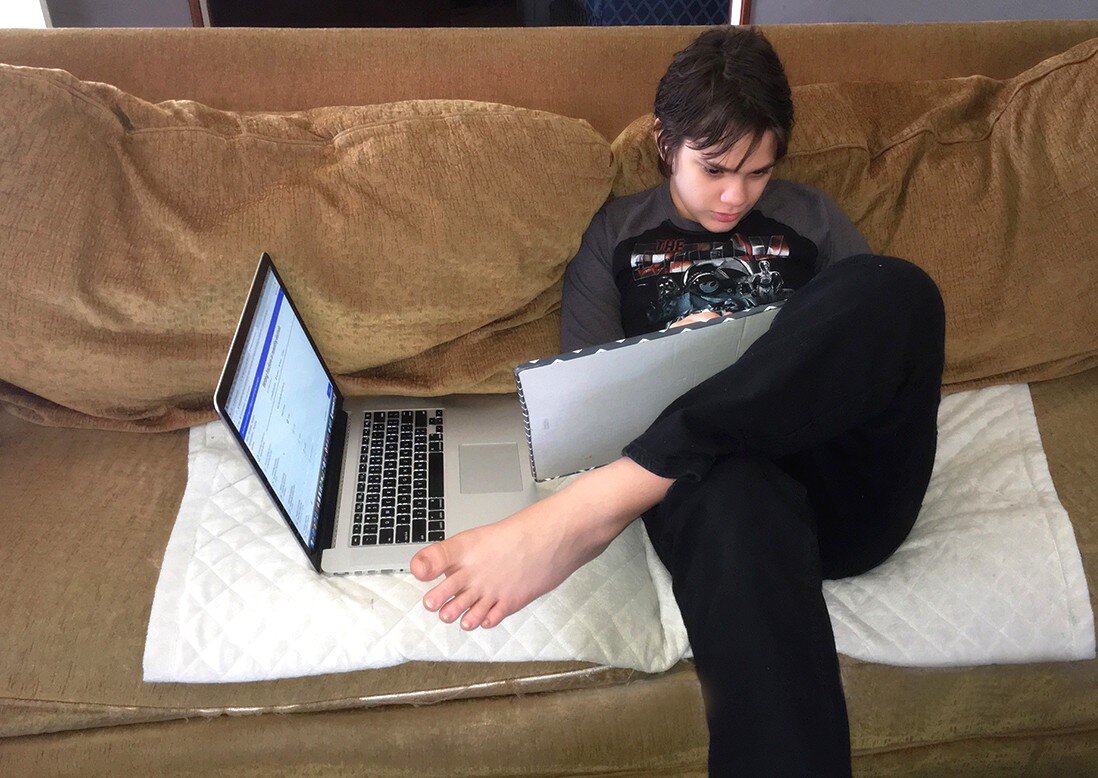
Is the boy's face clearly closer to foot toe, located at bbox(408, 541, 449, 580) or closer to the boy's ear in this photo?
the boy's ear

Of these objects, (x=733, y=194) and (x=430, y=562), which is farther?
(x=733, y=194)

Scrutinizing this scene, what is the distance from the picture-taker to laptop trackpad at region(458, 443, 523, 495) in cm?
115

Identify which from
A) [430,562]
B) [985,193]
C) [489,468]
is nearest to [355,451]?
[489,468]

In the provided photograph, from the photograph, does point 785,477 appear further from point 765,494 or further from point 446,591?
point 446,591

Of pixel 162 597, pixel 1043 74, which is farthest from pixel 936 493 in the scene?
pixel 162 597

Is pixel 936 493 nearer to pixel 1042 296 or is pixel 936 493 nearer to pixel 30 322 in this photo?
pixel 1042 296

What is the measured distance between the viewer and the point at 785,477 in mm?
925

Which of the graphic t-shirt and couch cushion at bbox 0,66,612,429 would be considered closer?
couch cushion at bbox 0,66,612,429

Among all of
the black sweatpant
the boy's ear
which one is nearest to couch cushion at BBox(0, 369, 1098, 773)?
the black sweatpant

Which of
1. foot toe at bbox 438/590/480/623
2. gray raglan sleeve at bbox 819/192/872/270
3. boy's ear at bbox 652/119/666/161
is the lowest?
foot toe at bbox 438/590/480/623

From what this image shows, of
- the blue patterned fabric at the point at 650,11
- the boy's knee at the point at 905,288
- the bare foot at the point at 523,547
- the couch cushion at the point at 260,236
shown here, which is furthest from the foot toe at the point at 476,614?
the blue patterned fabric at the point at 650,11

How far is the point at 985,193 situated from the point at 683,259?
1.68ft

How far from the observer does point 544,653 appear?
1.00 m

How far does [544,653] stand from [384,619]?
0.63ft
